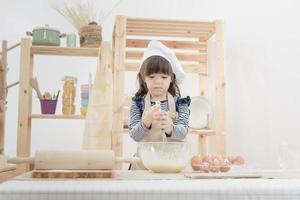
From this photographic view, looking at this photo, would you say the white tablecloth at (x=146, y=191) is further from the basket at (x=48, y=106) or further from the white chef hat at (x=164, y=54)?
the basket at (x=48, y=106)

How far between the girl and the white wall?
76 centimetres

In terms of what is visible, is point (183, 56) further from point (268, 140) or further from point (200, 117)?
point (268, 140)

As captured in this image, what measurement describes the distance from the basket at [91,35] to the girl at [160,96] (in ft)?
2.41

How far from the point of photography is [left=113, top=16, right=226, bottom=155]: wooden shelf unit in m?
2.29

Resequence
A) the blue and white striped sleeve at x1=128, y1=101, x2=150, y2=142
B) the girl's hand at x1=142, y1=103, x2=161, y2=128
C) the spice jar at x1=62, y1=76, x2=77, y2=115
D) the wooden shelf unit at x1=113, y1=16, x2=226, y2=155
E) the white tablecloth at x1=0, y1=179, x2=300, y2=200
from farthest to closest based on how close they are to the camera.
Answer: the spice jar at x1=62, y1=76, x2=77, y2=115 → the wooden shelf unit at x1=113, y1=16, x2=226, y2=155 → the blue and white striped sleeve at x1=128, y1=101, x2=150, y2=142 → the girl's hand at x1=142, y1=103, x2=161, y2=128 → the white tablecloth at x1=0, y1=179, x2=300, y2=200

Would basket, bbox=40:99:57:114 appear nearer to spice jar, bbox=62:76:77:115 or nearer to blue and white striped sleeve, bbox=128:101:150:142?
spice jar, bbox=62:76:77:115

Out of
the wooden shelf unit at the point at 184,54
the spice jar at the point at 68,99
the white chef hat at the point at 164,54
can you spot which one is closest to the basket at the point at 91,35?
the wooden shelf unit at the point at 184,54

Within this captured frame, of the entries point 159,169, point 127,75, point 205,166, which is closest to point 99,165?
point 159,169

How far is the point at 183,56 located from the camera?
8.46 feet

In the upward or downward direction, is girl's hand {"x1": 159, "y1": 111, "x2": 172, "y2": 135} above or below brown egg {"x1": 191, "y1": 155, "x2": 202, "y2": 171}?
above

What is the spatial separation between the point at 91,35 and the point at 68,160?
1.73 m

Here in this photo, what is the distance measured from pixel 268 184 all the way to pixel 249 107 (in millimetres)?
2016

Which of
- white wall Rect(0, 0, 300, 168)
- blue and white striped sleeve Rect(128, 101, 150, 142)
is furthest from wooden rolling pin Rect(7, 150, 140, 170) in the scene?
white wall Rect(0, 0, 300, 168)

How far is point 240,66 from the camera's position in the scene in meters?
2.70
